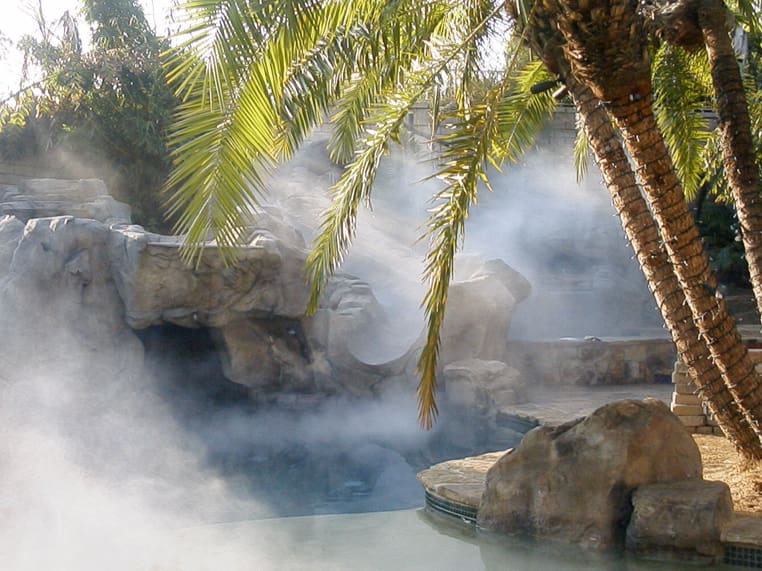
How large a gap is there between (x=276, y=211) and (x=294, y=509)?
7.40 meters

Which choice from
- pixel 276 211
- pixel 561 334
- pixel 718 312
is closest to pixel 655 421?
pixel 718 312

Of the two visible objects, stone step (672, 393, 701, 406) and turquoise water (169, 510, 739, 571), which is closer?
turquoise water (169, 510, 739, 571)

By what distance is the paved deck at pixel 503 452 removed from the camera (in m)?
5.98

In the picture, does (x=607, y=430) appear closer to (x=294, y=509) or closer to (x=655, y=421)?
(x=655, y=421)

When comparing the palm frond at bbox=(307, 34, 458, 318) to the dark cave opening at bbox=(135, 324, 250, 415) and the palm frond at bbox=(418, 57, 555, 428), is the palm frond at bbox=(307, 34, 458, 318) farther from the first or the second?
the dark cave opening at bbox=(135, 324, 250, 415)

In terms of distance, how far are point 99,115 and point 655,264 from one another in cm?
1518

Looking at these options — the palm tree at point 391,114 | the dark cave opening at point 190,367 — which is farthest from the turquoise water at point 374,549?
the dark cave opening at point 190,367

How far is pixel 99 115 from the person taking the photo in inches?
739

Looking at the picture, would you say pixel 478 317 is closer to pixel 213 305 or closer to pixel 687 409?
pixel 213 305

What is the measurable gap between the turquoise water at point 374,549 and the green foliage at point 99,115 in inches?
485

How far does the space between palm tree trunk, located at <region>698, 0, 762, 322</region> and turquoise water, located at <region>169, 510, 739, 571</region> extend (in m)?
2.84

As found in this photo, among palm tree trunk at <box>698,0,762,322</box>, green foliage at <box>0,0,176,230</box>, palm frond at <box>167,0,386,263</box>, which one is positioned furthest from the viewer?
green foliage at <box>0,0,176,230</box>

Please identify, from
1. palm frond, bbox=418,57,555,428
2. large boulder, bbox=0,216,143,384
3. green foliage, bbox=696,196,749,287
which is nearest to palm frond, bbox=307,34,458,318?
palm frond, bbox=418,57,555,428

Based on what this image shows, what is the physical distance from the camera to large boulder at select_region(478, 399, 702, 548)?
21.3 feet
